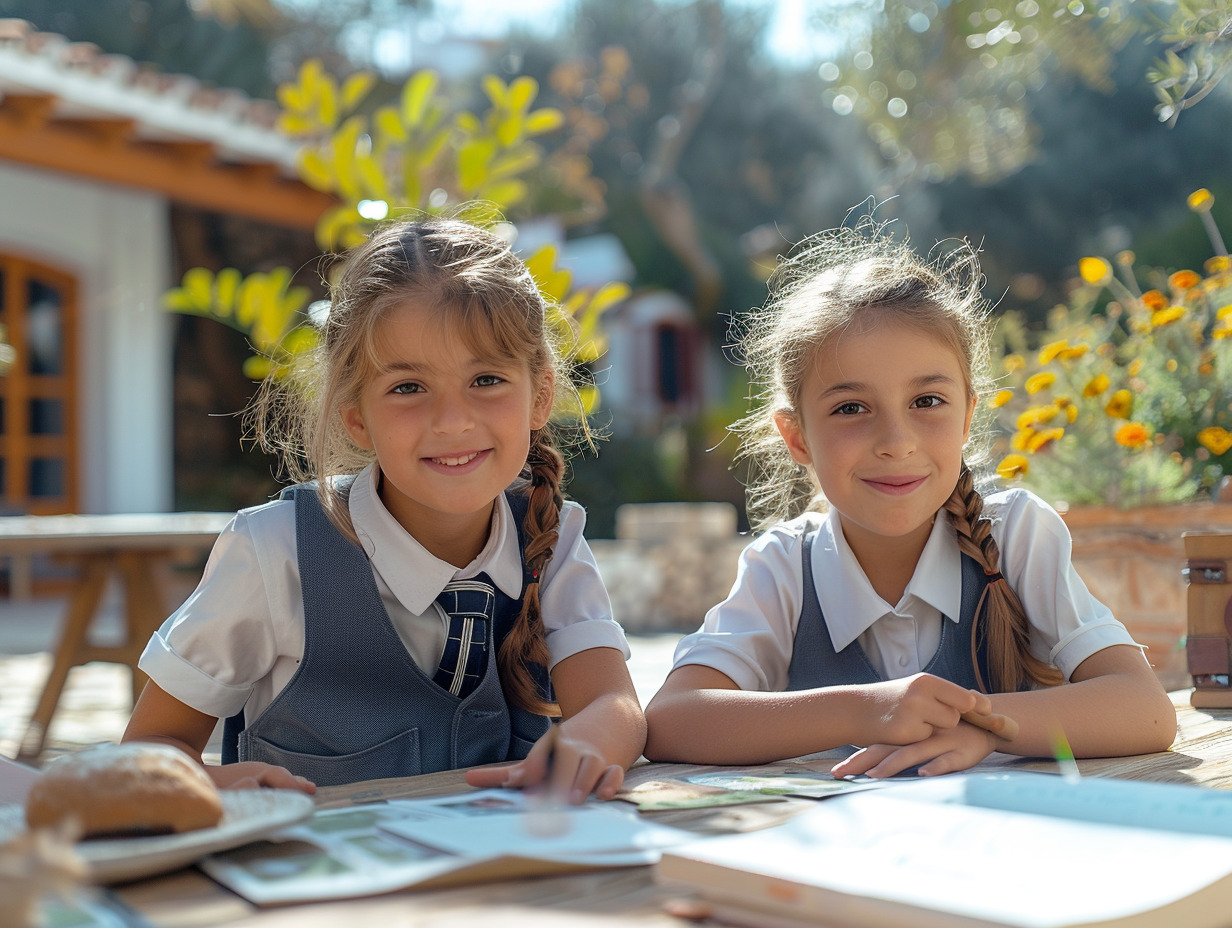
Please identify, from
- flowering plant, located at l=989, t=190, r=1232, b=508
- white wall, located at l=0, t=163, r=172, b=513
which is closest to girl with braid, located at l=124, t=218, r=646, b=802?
flowering plant, located at l=989, t=190, r=1232, b=508

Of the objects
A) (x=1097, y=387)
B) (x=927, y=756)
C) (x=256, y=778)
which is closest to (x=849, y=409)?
(x=927, y=756)

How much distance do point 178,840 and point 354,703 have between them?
0.76 metres

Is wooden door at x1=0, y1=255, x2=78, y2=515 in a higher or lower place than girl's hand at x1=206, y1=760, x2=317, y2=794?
higher

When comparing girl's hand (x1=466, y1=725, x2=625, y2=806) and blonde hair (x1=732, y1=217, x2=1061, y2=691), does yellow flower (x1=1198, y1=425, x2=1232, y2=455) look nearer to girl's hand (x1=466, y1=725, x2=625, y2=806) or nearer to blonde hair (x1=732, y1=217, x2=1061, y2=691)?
blonde hair (x1=732, y1=217, x2=1061, y2=691)

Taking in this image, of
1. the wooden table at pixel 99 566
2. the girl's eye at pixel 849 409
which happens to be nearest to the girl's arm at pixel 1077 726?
the girl's eye at pixel 849 409

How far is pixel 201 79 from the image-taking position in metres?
15.8

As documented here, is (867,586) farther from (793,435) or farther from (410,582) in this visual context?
(410,582)

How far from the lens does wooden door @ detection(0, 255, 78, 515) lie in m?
8.45

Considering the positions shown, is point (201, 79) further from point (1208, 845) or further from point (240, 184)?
point (1208, 845)

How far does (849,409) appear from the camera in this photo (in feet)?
5.59

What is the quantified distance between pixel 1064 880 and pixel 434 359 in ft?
3.69

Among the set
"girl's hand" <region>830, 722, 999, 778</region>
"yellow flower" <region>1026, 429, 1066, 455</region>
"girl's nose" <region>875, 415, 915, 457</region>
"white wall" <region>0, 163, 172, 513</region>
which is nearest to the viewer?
"girl's hand" <region>830, 722, 999, 778</region>

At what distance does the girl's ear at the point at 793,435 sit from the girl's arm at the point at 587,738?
475mm

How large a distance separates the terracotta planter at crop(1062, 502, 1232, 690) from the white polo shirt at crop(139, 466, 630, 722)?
186 centimetres
